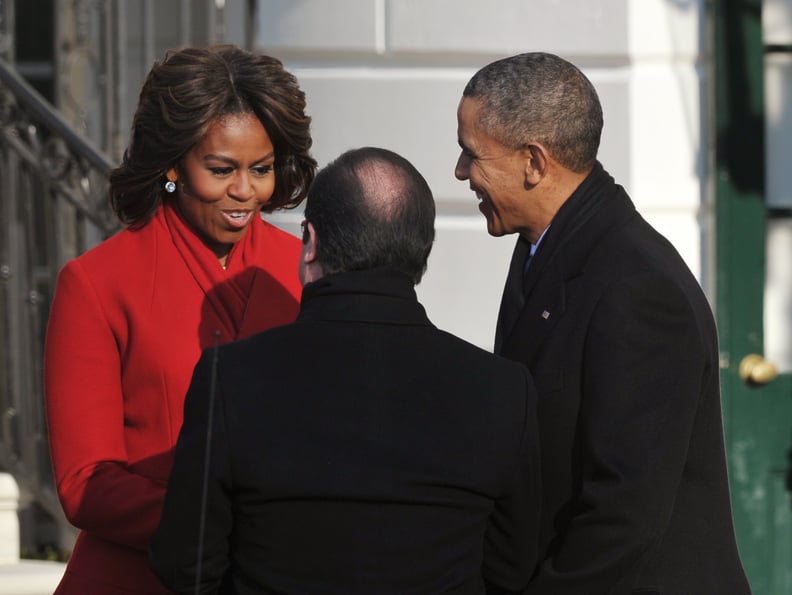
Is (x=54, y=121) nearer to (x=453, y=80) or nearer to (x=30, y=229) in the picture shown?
(x=30, y=229)

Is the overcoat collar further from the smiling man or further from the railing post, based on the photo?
the railing post

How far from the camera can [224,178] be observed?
2918 mm

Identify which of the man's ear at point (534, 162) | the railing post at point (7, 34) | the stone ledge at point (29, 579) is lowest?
the stone ledge at point (29, 579)

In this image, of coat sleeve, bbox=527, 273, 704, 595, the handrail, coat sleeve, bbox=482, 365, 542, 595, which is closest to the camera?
coat sleeve, bbox=482, 365, 542, 595

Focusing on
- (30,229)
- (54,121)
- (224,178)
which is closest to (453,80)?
(54,121)

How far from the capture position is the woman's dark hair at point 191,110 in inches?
114

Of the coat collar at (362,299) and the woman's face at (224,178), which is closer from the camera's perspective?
the coat collar at (362,299)

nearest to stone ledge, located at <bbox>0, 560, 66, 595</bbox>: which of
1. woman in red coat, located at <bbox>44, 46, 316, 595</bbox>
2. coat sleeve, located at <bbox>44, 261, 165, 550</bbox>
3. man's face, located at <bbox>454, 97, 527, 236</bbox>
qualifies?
woman in red coat, located at <bbox>44, 46, 316, 595</bbox>

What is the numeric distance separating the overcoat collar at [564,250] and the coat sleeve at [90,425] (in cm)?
72

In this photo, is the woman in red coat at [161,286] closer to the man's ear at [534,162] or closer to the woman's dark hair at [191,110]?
the woman's dark hair at [191,110]

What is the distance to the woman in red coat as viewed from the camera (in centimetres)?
270

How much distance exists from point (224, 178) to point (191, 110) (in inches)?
5.9

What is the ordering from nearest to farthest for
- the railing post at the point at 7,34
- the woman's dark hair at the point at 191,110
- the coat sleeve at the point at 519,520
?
the coat sleeve at the point at 519,520
the woman's dark hair at the point at 191,110
the railing post at the point at 7,34

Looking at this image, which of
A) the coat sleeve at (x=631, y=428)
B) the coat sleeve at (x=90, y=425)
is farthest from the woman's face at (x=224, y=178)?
the coat sleeve at (x=631, y=428)
